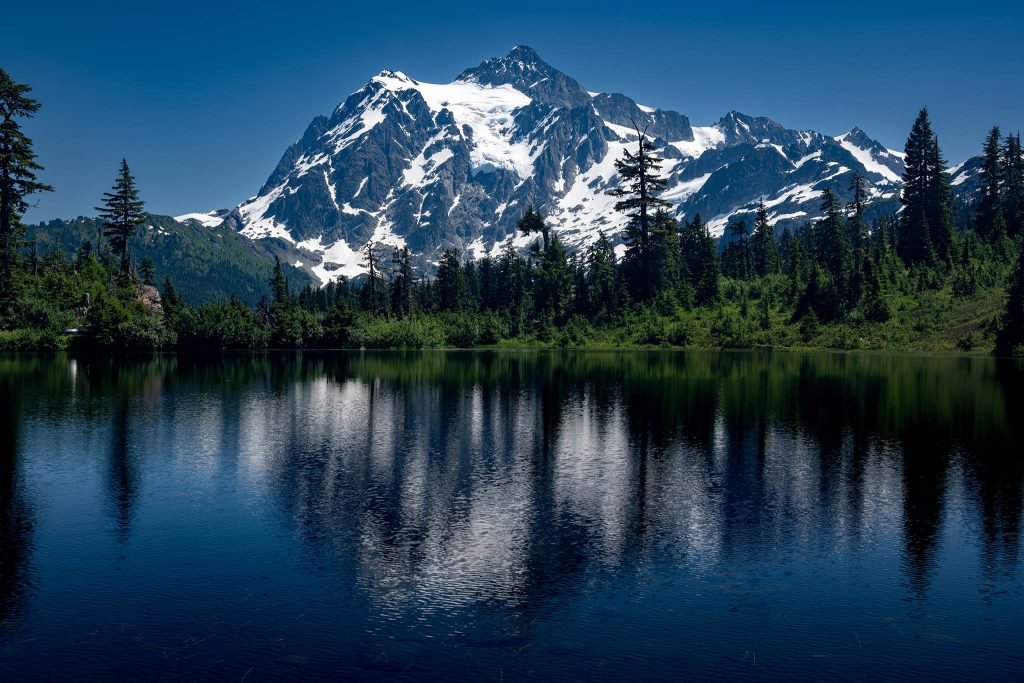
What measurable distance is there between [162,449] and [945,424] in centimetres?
5671

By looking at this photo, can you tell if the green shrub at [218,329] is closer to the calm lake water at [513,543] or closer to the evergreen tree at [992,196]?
the calm lake water at [513,543]

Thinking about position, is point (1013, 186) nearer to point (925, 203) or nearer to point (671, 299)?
point (925, 203)

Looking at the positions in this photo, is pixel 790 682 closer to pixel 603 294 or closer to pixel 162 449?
pixel 162 449

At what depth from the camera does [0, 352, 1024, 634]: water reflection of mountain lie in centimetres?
3061

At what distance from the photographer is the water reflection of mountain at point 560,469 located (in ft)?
100

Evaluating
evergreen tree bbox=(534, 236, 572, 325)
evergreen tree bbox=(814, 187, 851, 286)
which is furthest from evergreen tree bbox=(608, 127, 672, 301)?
evergreen tree bbox=(814, 187, 851, 286)

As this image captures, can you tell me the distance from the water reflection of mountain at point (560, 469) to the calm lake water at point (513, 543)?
0.23m

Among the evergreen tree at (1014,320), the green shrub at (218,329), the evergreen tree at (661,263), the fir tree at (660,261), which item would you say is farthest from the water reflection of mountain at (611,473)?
the fir tree at (660,261)

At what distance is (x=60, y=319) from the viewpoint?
157 metres

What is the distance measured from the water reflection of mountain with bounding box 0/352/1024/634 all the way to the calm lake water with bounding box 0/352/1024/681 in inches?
8.9

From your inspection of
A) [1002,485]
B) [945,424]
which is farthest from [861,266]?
[1002,485]

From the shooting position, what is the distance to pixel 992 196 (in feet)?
598

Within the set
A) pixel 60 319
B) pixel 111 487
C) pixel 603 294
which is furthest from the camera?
pixel 603 294

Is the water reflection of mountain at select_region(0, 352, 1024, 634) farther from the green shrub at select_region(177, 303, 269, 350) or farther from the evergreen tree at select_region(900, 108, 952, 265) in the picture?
the evergreen tree at select_region(900, 108, 952, 265)
